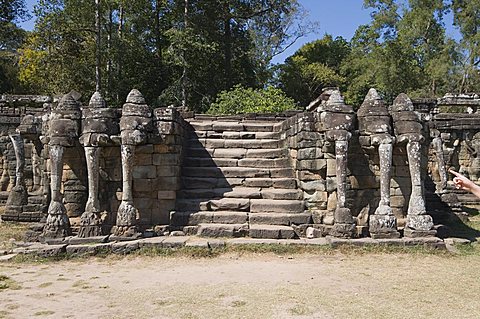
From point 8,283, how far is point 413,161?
20.0 feet

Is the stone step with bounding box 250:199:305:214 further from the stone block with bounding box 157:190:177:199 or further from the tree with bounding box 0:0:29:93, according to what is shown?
the tree with bounding box 0:0:29:93

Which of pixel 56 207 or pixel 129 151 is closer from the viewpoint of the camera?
pixel 56 207

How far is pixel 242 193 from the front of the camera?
8.08 m

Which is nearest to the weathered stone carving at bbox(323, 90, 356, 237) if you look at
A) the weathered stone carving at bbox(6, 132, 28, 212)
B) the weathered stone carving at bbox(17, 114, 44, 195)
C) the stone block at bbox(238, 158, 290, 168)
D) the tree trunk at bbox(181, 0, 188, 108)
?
the stone block at bbox(238, 158, 290, 168)

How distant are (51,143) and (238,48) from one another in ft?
58.3

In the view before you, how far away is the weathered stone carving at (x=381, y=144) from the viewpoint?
22.7ft

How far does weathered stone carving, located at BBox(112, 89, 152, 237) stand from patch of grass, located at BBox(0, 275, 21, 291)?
1876 mm

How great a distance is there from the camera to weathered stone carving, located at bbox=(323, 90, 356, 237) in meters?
6.95

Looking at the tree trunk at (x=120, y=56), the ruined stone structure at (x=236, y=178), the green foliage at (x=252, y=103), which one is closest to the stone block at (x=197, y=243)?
the ruined stone structure at (x=236, y=178)

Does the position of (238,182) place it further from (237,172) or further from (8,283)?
(8,283)

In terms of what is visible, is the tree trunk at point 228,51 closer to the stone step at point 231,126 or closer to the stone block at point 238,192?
the stone step at point 231,126

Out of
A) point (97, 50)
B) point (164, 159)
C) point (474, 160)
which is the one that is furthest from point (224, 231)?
point (97, 50)

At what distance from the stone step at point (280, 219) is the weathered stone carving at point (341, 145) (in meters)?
0.62

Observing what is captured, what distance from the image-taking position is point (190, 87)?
72.8 ft
